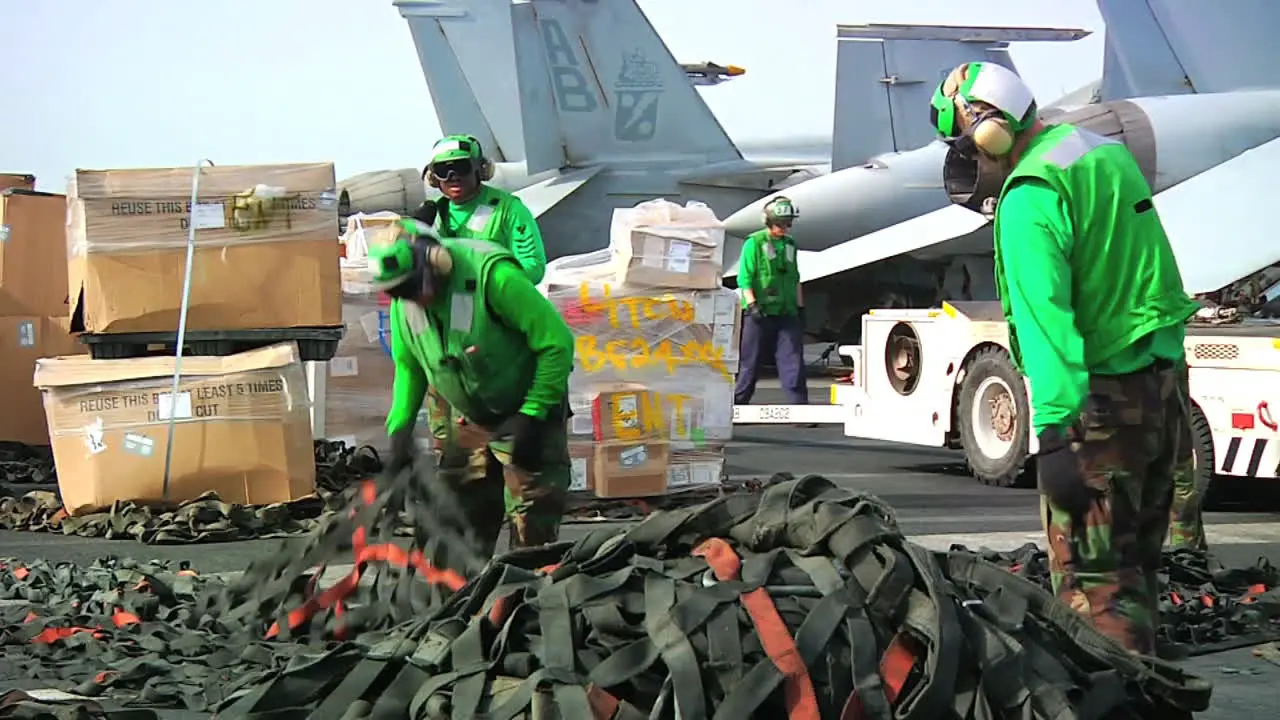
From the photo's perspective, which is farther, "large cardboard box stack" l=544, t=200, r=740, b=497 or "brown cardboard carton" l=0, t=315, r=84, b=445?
"brown cardboard carton" l=0, t=315, r=84, b=445

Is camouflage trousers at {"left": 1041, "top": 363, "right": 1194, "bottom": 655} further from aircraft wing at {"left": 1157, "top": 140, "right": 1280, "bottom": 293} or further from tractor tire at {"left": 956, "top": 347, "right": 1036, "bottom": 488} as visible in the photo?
aircraft wing at {"left": 1157, "top": 140, "right": 1280, "bottom": 293}

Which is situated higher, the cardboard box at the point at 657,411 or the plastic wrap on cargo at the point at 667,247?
the plastic wrap on cargo at the point at 667,247

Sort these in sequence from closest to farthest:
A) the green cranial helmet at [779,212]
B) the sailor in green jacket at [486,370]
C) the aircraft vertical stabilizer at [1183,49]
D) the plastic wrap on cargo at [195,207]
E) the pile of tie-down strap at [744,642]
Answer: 1. the pile of tie-down strap at [744,642]
2. the sailor in green jacket at [486,370]
3. the plastic wrap on cargo at [195,207]
4. the green cranial helmet at [779,212]
5. the aircraft vertical stabilizer at [1183,49]

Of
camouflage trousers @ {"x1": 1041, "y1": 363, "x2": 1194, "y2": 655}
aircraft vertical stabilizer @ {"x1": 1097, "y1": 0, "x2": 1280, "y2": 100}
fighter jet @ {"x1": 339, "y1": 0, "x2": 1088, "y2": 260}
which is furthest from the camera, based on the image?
fighter jet @ {"x1": 339, "y1": 0, "x2": 1088, "y2": 260}

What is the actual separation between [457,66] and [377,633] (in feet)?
85.1

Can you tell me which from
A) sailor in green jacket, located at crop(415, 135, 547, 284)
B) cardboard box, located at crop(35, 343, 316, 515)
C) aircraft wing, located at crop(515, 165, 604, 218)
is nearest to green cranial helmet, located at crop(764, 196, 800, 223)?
cardboard box, located at crop(35, 343, 316, 515)

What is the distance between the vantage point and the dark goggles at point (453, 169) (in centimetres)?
686

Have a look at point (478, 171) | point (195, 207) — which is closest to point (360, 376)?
point (195, 207)

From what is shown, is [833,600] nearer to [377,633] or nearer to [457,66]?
[377,633]

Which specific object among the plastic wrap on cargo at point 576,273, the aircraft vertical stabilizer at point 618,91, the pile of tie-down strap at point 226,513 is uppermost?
the aircraft vertical stabilizer at point 618,91

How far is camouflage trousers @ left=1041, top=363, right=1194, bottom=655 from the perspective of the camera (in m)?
4.27

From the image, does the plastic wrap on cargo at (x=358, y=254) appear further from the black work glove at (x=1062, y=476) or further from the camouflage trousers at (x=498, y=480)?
the black work glove at (x=1062, y=476)

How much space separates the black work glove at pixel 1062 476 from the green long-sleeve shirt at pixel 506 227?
3.35 metres

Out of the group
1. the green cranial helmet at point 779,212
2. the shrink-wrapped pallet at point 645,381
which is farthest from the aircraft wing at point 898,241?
the shrink-wrapped pallet at point 645,381
